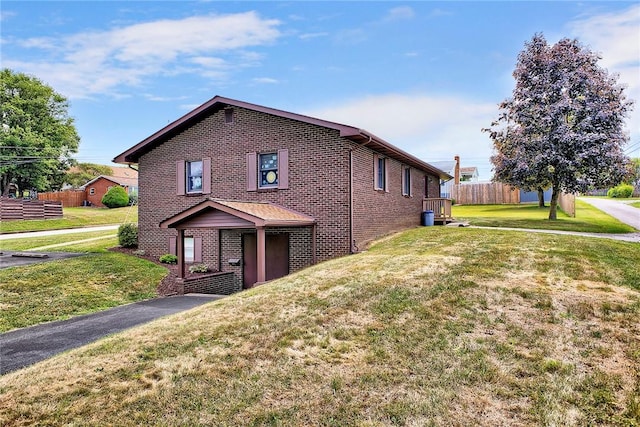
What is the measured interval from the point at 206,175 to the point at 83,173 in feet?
157

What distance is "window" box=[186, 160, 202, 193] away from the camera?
53.3 feet

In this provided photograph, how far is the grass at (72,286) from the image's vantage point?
32.3 ft

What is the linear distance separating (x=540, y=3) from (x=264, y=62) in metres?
10.2

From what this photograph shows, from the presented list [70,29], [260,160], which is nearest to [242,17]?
[260,160]

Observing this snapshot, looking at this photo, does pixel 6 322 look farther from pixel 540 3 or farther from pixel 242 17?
pixel 540 3

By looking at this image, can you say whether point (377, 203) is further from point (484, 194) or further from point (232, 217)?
point (484, 194)

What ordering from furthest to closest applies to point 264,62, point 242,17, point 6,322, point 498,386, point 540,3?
point 264,62 < point 242,17 < point 540,3 < point 6,322 < point 498,386

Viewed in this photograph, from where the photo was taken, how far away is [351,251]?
1327cm

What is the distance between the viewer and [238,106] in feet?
49.1

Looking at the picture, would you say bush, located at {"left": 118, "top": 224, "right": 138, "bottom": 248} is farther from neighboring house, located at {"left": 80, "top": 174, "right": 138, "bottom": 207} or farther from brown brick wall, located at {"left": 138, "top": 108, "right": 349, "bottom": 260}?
neighboring house, located at {"left": 80, "top": 174, "right": 138, "bottom": 207}

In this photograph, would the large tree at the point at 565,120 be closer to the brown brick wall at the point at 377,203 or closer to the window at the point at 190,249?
the brown brick wall at the point at 377,203

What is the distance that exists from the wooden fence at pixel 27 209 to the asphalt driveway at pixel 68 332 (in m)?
26.7

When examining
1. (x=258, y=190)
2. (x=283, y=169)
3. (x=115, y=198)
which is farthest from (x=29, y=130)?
(x=283, y=169)

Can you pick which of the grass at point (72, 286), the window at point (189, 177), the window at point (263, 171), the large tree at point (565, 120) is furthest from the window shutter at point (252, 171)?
the large tree at point (565, 120)
